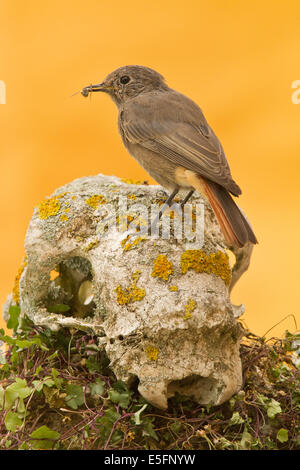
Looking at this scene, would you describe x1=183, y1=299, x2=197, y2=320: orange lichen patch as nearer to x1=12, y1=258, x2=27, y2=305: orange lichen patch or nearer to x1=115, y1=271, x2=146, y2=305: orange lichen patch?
x1=115, y1=271, x2=146, y2=305: orange lichen patch

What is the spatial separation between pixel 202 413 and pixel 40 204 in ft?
4.73

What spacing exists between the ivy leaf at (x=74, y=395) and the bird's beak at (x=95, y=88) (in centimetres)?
178

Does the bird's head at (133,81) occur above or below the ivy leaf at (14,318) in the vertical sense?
above

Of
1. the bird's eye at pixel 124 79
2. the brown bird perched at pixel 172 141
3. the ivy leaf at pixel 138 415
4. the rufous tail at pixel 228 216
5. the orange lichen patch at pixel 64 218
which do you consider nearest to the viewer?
the ivy leaf at pixel 138 415

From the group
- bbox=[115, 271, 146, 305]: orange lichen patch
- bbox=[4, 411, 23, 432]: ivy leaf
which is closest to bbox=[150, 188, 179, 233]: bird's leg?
bbox=[115, 271, 146, 305]: orange lichen patch

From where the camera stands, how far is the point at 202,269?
9.07 ft

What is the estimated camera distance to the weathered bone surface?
8.43ft

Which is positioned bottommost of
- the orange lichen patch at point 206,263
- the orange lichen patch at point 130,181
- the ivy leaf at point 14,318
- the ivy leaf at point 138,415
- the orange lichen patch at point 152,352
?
the ivy leaf at point 138,415

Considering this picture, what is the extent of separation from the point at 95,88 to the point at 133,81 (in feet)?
0.88

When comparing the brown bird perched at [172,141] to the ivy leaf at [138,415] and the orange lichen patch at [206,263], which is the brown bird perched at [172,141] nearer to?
the orange lichen patch at [206,263]

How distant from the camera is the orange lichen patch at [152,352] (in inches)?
100

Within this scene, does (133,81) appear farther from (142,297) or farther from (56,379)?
(56,379)

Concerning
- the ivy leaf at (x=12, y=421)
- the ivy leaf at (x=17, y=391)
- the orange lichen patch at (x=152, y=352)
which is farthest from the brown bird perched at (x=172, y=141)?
the ivy leaf at (x=12, y=421)
